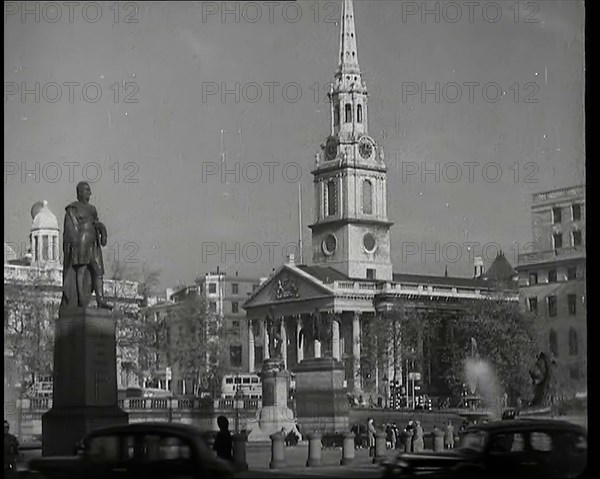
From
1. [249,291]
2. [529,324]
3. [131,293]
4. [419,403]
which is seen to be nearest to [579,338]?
[529,324]

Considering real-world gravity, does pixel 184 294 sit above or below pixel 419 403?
above

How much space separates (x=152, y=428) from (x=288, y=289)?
4.89 feet

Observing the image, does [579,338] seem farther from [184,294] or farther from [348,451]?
[184,294]

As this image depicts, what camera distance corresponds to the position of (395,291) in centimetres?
1223

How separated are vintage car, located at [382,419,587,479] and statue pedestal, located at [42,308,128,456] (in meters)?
1.92

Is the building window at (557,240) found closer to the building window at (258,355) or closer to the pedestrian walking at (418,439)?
the pedestrian walking at (418,439)

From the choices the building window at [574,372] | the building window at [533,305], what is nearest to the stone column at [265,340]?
the building window at [533,305]

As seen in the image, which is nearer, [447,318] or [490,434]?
[490,434]

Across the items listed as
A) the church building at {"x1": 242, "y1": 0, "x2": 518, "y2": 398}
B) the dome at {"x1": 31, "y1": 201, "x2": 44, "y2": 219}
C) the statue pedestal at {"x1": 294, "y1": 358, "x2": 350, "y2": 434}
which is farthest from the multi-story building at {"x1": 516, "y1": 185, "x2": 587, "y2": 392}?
the dome at {"x1": 31, "y1": 201, "x2": 44, "y2": 219}

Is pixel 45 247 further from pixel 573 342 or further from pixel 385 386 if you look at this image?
pixel 573 342

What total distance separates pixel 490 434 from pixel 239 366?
178 cm

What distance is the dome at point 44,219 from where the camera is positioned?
Answer: 39.2 feet

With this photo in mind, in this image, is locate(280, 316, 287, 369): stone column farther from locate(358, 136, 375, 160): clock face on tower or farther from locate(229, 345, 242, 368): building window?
locate(358, 136, 375, 160): clock face on tower

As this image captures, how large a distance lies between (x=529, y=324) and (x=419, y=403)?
909mm
